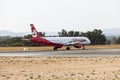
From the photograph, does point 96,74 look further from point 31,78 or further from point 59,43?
point 59,43

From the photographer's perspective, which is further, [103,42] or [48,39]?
[103,42]

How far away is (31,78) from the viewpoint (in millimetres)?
24203

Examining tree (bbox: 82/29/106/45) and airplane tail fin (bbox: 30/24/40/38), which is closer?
airplane tail fin (bbox: 30/24/40/38)

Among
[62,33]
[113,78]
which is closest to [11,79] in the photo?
[113,78]

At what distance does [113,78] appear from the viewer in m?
24.0

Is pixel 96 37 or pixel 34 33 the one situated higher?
pixel 34 33

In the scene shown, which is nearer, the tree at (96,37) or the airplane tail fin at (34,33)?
the airplane tail fin at (34,33)

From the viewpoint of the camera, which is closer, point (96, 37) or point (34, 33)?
point (34, 33)

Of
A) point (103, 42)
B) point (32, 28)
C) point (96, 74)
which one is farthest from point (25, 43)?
point (96, 74)

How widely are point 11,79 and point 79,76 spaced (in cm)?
442

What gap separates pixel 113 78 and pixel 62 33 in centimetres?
14231

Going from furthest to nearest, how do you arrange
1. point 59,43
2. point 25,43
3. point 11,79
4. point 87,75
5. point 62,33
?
point 62,33 → point 25,43 → point 59,43 → point 87,75 → point 11,79

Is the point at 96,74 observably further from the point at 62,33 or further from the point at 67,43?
the point at 62,33

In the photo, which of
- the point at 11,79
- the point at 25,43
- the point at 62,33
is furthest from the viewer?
the point at 62,33
